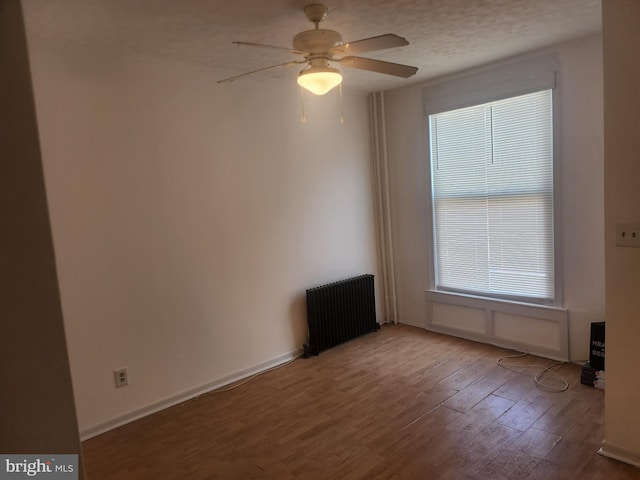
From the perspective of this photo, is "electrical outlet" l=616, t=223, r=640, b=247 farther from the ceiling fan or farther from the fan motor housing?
the fan motor housing

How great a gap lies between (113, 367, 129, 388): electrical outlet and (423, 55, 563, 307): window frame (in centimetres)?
296

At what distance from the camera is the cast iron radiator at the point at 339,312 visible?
13.2 feet

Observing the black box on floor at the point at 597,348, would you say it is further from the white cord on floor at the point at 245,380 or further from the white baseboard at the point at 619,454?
the white cord on floor at the point at 245,380

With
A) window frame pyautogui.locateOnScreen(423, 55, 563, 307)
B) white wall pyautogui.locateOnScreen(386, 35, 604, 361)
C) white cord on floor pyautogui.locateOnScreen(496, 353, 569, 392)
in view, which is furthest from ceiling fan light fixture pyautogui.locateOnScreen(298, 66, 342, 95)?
white cord on floor pyautogui.locateOnScreen(496, 353, 569, 392)

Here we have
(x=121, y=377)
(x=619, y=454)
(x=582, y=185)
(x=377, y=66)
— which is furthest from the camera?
(x=582, y=185)

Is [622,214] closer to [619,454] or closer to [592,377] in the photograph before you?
[619,454]

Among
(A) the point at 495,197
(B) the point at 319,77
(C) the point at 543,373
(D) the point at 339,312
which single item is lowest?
(C) the point at 543,373

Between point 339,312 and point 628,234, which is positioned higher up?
point 628,234

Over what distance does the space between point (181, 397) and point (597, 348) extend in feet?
9.96

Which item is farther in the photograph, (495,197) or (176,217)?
(495,197)

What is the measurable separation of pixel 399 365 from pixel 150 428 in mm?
1975

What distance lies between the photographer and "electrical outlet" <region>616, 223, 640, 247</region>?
2148mm

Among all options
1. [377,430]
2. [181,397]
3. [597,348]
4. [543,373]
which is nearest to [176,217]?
[181,397]

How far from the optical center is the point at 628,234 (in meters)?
2.18
